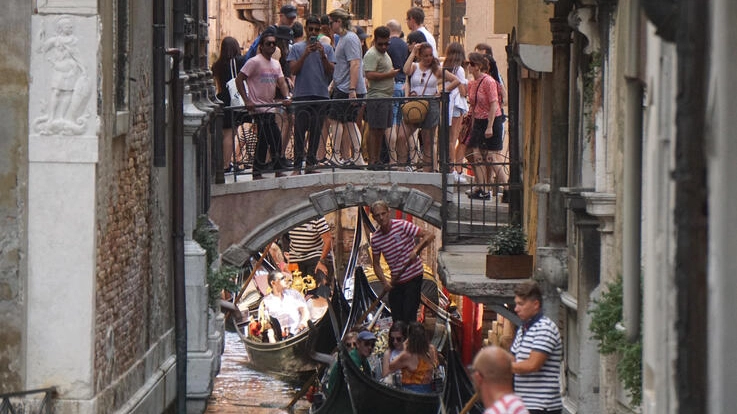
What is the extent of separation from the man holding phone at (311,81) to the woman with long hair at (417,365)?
8.79 ft

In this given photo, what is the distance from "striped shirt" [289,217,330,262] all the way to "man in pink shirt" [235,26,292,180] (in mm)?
12759

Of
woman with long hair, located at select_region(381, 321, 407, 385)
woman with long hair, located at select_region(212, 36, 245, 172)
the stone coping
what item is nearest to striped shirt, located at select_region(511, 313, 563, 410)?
the stone coping

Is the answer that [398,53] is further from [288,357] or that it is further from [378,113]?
[288,357]

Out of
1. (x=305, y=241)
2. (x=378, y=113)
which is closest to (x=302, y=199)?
(x=378, y=113)

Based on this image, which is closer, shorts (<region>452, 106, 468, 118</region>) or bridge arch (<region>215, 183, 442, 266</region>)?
bridge arch (<region>215, 183, 442, 266</region>)

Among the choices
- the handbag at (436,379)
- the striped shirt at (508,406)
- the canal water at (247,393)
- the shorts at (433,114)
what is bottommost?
the canal water at (247,393)

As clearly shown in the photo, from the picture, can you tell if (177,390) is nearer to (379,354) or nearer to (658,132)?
(379,354)

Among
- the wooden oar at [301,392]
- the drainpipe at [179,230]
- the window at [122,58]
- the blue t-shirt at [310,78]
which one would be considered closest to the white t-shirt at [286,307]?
the wooden oar at [301,392]

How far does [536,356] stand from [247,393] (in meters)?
10.8

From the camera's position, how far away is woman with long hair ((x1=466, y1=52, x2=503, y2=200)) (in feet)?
54.4

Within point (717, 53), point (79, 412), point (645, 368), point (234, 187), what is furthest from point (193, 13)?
point (717, 53)

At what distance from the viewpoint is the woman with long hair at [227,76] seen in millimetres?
16703

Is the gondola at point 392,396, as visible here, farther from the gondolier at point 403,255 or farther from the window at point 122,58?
the window at point 122,58

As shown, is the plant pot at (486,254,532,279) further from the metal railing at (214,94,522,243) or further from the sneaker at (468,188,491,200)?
the sneaker at (468,188,491,200)
